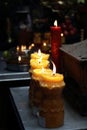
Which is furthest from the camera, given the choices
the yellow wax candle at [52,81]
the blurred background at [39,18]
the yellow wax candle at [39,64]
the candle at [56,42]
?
the blurred background at [39,18]

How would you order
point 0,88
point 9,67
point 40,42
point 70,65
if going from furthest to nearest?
1. point 40,42
2. point 9,67
3. point 0,88
4. point 70,65

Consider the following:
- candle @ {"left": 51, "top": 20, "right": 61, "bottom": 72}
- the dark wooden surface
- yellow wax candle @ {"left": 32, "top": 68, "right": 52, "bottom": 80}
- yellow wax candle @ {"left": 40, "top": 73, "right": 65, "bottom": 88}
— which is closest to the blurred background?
candle @ {"left": 51, "top": 20, "right": 61, "bottom": 72}

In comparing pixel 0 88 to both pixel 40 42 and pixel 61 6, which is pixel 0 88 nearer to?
pixel 40 42

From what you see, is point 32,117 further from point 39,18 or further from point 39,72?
point 39,18

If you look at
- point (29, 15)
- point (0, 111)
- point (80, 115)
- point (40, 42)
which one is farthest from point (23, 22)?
point (80, 115)

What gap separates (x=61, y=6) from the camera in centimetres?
257

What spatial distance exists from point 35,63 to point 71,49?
0.17 meters

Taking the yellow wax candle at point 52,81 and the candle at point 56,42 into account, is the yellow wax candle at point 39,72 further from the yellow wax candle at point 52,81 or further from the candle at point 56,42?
the candle at point 56,42

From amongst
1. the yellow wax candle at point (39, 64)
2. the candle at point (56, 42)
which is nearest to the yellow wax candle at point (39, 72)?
the yellow wax candle at point (39, 64)

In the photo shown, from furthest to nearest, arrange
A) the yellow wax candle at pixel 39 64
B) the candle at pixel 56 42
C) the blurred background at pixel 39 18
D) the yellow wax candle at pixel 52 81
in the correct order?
the blurred background at pixel 39 18, the candle at pixel 56 42, the yellow wax candle at pixel 39 64, the yellow wax candle at pixel 52 81

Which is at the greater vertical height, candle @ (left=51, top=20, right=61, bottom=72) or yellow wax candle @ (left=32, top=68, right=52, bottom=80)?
candle @ (left=51, top=20, right=61, bottom=72)

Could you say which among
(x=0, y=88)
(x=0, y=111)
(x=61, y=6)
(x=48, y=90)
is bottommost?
(x=0, y=111)

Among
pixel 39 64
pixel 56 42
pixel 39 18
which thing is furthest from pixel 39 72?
pixel 39 18

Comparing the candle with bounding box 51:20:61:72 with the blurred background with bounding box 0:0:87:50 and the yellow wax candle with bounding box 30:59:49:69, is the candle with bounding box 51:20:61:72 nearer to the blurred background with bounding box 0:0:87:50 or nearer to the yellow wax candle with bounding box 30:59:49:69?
the yellow wax candle with bounding box 30:59:49:69
